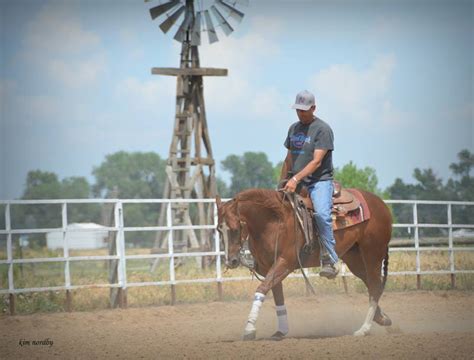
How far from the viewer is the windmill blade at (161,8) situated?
22344 millimetres

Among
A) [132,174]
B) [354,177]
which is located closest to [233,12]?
[354,177]

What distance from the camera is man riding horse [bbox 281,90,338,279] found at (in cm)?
974

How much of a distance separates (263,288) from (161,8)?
1479 cm

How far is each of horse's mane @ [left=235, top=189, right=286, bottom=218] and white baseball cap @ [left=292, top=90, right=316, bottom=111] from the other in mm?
1034

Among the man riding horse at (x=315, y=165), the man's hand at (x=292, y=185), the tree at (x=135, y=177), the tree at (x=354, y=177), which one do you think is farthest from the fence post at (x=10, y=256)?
the tree at (x=135, y=177)

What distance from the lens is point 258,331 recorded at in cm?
1103

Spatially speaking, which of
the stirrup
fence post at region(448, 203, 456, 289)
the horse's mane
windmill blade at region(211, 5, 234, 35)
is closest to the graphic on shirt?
the horse's mane

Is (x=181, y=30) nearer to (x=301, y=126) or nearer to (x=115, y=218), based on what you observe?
(x=115, y=218)

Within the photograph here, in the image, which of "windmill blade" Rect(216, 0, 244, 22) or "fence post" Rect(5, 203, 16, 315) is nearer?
"fence post" Rect(5, 203, 16, 315)

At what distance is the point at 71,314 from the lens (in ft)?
41.8

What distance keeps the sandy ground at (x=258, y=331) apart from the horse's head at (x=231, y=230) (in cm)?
91

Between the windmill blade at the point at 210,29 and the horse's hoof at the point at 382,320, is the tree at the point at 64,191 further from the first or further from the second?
the horse's hoof at the point at 382,320

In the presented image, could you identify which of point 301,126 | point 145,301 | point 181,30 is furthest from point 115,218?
point 181,30

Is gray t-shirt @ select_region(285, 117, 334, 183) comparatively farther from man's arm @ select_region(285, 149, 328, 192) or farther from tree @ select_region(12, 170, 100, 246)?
tree @ select_region(12, 170, 100, 246)
